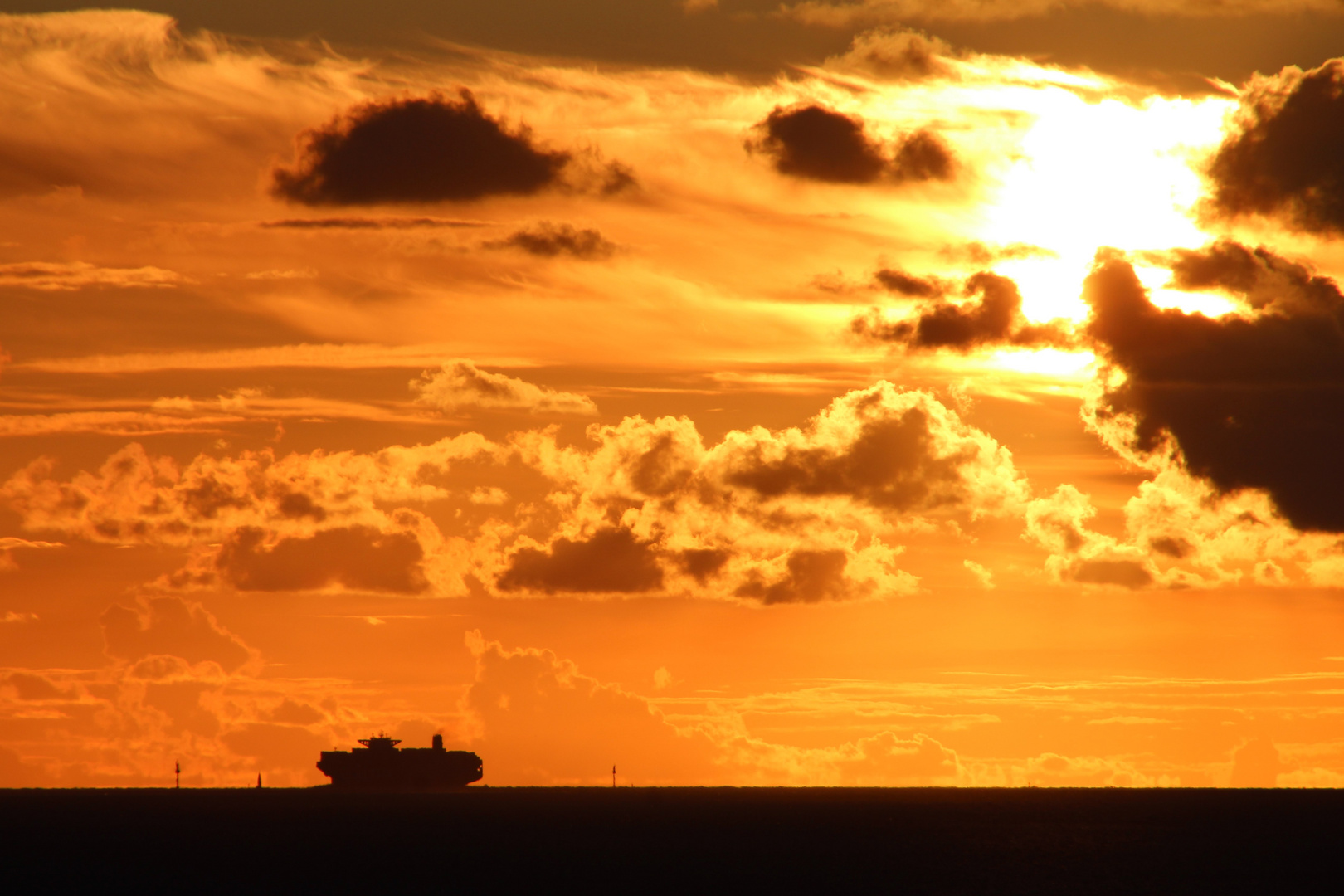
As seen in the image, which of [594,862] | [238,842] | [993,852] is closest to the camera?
[594,862]

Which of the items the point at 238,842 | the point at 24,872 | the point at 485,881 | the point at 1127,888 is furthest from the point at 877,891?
the point at 238,842

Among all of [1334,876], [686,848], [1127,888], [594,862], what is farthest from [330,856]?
[1334,876]

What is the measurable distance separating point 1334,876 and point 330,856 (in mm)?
103452

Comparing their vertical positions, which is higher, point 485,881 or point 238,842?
point 238,842

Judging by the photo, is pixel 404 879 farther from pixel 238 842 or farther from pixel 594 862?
pixel 238 842

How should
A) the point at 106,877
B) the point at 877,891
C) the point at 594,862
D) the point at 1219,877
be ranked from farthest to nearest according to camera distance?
the point at 594,862 → the point at 1219,877 → the point at 106,877 → the point at 877,891

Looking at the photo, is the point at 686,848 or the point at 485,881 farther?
the point at 686,848

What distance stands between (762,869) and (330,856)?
159ft

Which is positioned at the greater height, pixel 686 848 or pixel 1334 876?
pixel 686 848

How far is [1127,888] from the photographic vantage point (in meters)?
135

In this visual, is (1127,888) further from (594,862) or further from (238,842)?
(238,842)

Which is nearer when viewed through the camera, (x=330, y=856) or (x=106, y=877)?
(x=106, y=877)

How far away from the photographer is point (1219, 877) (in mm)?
145875

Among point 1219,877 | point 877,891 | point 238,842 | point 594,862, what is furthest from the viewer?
point 238,842
